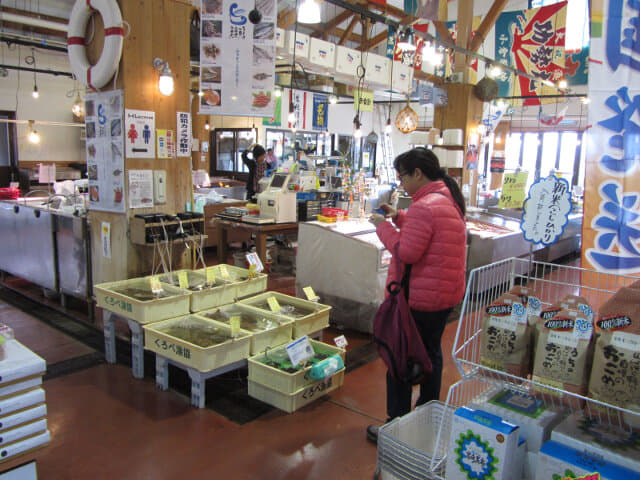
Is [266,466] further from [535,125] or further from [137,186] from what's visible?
[535,125]

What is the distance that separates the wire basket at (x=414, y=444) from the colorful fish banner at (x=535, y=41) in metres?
8.52

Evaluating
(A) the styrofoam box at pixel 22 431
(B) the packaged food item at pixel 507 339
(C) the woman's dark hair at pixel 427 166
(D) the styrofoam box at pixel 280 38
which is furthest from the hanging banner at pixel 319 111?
(B) the packaged food item at pixel 507 339

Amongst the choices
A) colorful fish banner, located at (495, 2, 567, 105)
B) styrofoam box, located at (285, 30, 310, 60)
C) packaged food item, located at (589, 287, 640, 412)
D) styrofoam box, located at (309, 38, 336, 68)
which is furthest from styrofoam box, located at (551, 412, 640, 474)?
colorful fish banner, located at (495, 2, 567, 105)

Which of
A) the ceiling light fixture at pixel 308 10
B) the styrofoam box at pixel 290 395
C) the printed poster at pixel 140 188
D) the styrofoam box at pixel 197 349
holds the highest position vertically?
the ceiling light fixture at pixel 308 10

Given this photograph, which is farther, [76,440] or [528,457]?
[76,440]

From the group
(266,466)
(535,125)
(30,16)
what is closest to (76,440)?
(266,466)

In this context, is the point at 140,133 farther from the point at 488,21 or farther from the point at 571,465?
the point at 488,21

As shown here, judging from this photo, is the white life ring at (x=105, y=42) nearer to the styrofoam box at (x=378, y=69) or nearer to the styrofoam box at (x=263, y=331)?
the styrofoam box at (x=263, y=331)

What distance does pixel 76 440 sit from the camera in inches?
116

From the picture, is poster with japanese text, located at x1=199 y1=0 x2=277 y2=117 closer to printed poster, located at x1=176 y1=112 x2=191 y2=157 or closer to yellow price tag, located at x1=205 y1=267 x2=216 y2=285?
printed poster, located at x1=176 y1=112 x2=191 y2=157

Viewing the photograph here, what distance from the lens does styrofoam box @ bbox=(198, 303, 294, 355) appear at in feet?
11.5

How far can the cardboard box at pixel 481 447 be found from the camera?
1.44m

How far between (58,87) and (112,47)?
11.0 m

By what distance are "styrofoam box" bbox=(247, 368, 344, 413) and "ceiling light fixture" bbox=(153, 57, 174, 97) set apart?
2589 millimetres
